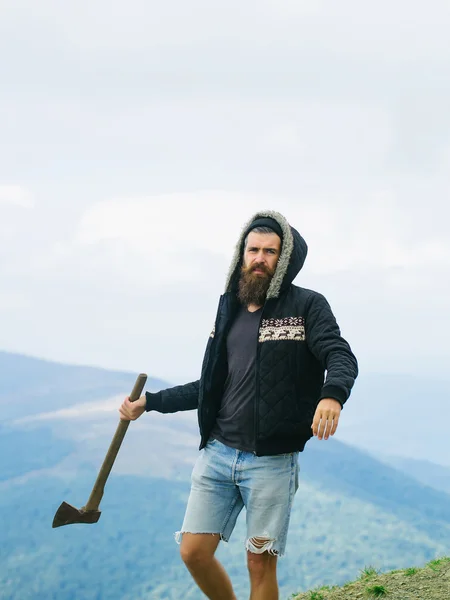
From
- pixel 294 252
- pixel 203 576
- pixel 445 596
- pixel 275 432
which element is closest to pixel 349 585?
pixel 445 596

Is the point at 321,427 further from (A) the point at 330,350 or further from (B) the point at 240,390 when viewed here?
(B) the point at 240,390

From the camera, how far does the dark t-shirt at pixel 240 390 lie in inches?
169

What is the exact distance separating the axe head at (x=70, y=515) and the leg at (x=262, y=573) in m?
1.34

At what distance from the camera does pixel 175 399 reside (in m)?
4.96

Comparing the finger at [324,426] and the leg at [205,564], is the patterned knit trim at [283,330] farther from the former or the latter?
the leg at [205,564]

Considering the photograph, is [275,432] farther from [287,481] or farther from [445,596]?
[445,596]

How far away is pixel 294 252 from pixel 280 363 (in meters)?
0.74

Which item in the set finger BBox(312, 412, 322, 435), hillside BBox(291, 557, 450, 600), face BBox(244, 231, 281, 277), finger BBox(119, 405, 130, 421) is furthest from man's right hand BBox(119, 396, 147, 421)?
hillside BBox(291, 557, 450, 600)

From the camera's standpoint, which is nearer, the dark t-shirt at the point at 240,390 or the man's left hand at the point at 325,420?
the man's left hand at the point at 325,420

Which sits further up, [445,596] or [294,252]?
[294,252]

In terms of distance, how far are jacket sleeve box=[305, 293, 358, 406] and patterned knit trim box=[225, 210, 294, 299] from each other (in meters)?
0.24

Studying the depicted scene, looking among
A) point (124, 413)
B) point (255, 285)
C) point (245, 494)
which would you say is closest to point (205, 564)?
point (245, 494)

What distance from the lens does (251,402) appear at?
170 inches

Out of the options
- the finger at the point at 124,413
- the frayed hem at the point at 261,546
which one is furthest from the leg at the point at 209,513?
the finger at the point at 124,413
